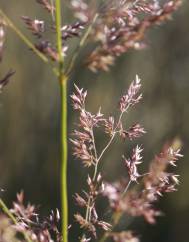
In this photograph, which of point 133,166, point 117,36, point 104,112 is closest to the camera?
point 117,36

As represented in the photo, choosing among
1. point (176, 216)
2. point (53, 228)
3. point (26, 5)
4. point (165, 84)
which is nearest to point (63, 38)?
point (53, 228)

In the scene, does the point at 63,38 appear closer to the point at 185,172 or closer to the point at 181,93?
the point at 185,172

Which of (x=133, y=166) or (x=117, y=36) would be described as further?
(x=133, y=166)

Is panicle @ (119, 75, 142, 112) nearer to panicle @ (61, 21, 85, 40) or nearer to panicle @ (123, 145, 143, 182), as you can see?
panicle @ (123, 145, 143, 182)

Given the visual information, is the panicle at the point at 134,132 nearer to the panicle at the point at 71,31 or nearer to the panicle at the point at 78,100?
the panicle at the point at 78,100

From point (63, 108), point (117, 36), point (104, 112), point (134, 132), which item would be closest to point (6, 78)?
point (63, 108)

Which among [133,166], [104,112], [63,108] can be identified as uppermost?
[63,108]

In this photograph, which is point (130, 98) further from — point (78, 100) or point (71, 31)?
point (71, 31)

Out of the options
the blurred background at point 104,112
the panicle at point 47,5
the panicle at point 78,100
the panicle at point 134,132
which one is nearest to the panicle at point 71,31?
the panicle at point 47,5

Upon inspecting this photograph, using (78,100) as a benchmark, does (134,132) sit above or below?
below
